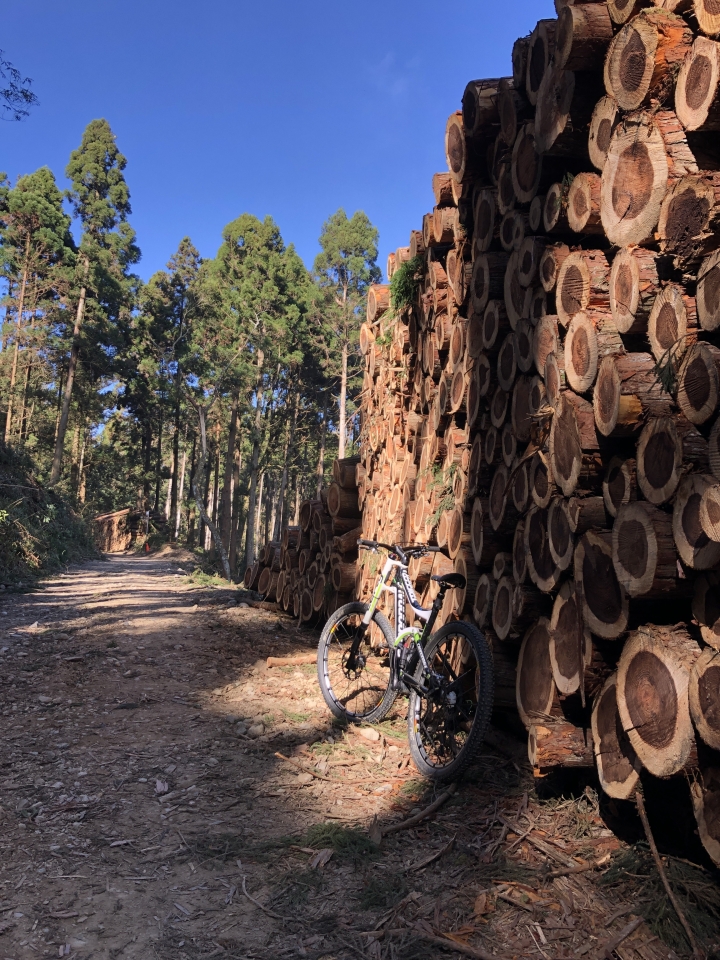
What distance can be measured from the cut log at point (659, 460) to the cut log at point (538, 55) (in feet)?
7.48

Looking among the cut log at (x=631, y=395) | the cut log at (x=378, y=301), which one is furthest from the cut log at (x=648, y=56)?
the cut log at (x=378, y=301)

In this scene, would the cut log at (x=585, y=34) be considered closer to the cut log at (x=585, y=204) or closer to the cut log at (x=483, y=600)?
the cut log at (x=585, y=204)

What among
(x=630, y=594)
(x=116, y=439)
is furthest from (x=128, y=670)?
(x=116, y=439)

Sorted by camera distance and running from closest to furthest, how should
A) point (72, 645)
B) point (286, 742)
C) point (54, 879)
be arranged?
point (54, 879) < point (286, 742) < point (72, 645)

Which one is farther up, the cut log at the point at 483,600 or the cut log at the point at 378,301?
the cut log at the point at 378,301

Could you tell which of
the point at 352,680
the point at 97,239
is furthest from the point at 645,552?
the point at 97,239

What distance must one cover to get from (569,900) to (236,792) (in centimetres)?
191

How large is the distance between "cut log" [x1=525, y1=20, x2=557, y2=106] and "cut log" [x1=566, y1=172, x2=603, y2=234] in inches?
A: 30.8

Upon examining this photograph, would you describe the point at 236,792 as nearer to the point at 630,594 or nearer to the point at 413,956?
the point at 413,956

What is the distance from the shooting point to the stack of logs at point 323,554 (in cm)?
758

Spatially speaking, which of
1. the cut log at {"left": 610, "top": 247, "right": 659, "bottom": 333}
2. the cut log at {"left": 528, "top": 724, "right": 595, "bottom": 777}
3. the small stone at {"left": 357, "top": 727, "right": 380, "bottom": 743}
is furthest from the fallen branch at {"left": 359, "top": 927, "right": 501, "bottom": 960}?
the cut log at {"left": 610, "top": 247, "right": 659, "bottom": 333}

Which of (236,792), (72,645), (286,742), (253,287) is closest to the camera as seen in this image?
(236,792)

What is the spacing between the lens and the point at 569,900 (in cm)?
248

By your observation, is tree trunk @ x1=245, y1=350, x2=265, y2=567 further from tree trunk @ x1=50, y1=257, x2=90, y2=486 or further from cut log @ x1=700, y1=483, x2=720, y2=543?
cut log @ x1=700, y1=483, x2=720, y2=543
